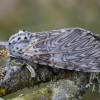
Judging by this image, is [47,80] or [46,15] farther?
[46,15]

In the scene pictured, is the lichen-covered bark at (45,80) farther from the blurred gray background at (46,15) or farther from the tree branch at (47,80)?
the blurred gray background at (46,15)

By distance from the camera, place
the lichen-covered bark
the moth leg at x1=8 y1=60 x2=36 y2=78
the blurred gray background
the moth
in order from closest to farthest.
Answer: the lichen-covered bark
the moth leg at x1=8 y1=60 x2=36 y2=78
the moth
the blurred gray background

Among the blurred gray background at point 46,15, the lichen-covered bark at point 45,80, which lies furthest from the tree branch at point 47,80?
the blurred gray background at point 46,15

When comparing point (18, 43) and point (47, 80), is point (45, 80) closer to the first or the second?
point (47, 80)

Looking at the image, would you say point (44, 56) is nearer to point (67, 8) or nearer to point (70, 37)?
point (70, 37)

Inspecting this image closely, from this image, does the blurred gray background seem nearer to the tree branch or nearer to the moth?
the moth

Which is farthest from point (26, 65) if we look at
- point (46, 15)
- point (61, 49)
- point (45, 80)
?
point (46, 15)

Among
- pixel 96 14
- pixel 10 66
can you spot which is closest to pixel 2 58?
pixel 10 66

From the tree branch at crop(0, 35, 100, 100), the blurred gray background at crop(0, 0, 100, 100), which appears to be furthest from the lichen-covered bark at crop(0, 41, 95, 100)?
the blurred gray background at crop(0, 0, 100, 100)
